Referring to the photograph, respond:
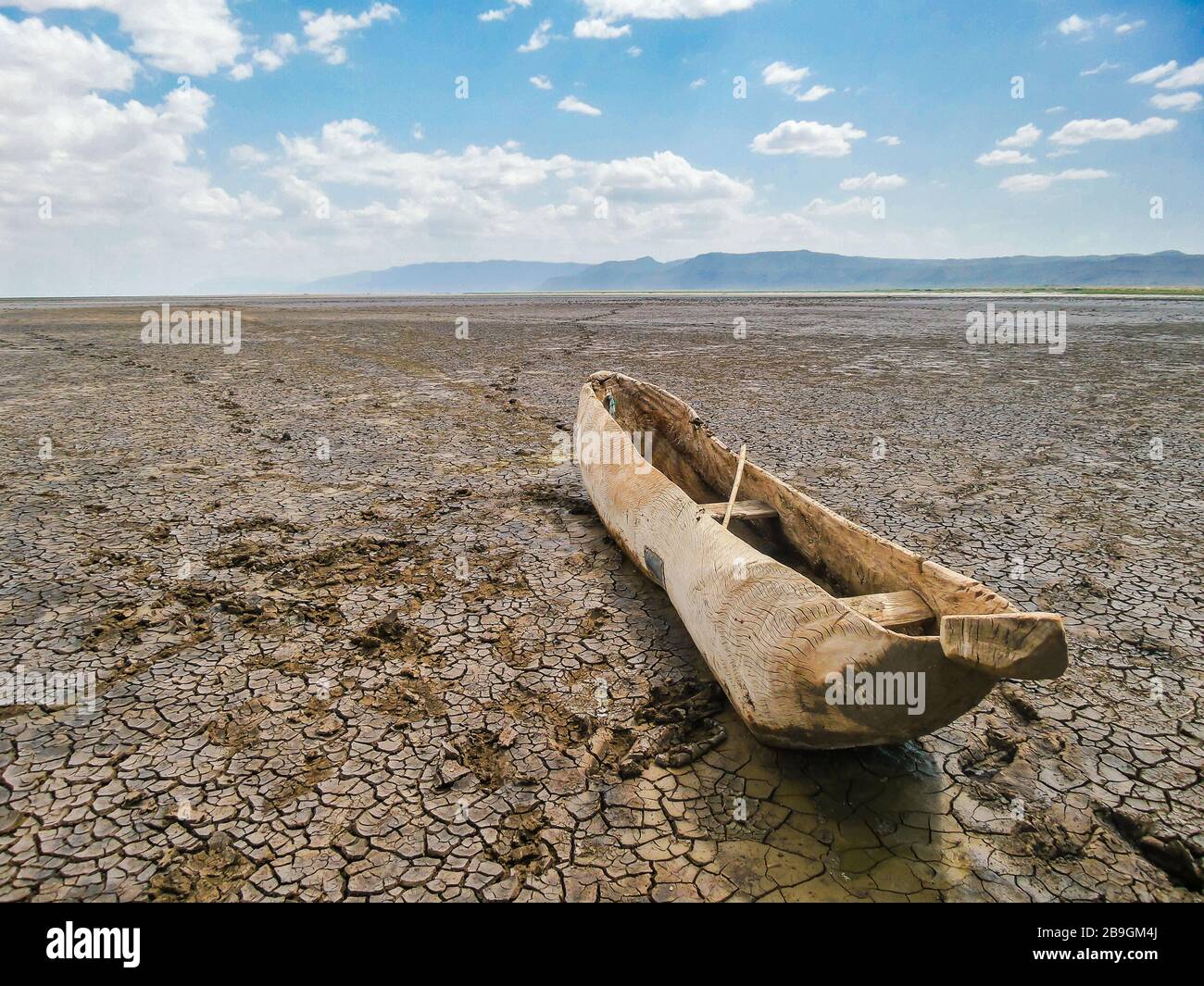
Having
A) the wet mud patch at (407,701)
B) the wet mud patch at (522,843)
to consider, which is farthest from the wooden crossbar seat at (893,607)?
the wet mud patch at (407,701)

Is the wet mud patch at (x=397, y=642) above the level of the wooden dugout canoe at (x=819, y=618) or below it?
below

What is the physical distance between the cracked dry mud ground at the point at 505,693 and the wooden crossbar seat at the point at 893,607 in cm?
64

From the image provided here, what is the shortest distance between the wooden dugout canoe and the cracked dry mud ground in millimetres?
407

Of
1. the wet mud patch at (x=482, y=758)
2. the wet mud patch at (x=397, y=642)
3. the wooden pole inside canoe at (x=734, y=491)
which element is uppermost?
the wooden pole inside canoe at (x=734, y=491)

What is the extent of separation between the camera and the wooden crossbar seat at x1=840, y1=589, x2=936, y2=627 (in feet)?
8.64

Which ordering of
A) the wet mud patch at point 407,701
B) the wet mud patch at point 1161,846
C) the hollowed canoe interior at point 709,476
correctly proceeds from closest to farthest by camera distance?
the wet mud patch at point 1161,846
the wet mud patch at point 407,701
the hollowed canoe interior at point 709,476

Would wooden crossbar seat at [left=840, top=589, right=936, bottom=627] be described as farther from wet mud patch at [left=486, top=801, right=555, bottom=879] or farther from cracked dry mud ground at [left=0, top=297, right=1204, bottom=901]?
wet mud patch at [left=486, top=801, right=555, bottom=879]

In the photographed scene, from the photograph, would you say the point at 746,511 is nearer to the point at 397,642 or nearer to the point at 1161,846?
the point at 397,642

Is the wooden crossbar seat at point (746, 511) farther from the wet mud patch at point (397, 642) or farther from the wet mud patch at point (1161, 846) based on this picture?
the wet mud patch at point (1161, 846)

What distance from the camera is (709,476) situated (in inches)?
218

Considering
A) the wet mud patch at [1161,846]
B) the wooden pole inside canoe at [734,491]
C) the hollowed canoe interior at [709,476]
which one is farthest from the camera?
the wooden pole inside canoe at [734,491]

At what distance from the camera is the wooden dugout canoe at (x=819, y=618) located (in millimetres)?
2080
